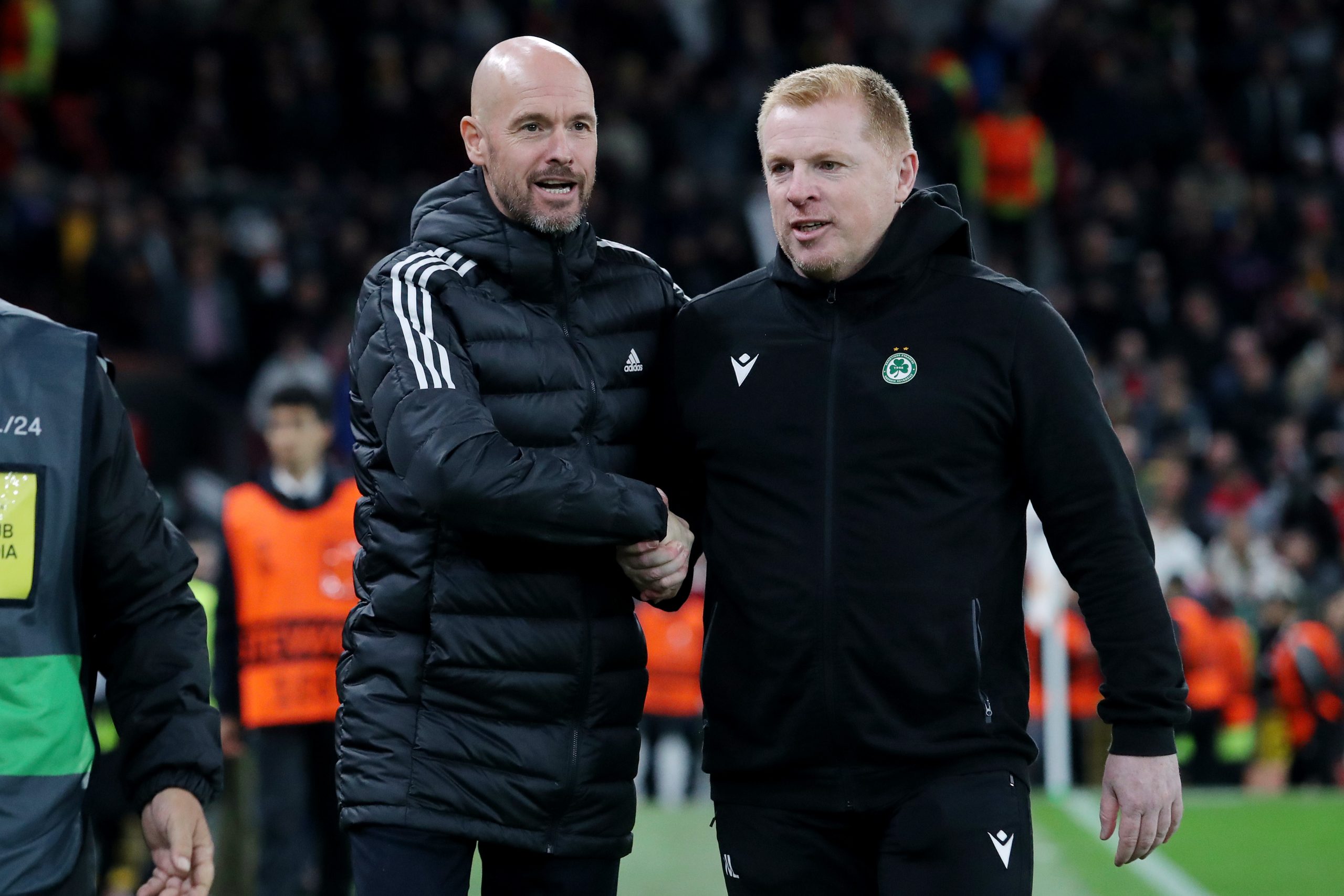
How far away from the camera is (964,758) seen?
11.5ft

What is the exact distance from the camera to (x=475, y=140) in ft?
12.6

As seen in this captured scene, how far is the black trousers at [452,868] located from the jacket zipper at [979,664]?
0.79 m

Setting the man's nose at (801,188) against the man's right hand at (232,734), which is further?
the man's right hand at (232,734)

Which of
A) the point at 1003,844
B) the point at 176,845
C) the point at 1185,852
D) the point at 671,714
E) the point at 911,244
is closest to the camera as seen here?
the point at 176,845

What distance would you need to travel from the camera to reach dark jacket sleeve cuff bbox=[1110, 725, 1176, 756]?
137 inches

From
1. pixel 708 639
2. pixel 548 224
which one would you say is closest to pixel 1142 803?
pixel 708 639

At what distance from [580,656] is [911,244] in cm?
102

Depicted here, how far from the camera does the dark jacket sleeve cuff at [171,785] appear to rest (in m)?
2.93

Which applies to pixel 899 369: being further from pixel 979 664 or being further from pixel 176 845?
pixel 176 845

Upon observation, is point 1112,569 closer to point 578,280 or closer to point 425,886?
point 578,280

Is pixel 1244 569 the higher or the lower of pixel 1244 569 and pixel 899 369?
the lower

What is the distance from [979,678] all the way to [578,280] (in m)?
1.10

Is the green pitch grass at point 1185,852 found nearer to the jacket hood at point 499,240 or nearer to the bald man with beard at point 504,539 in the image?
the bald man with beard at point 504,539

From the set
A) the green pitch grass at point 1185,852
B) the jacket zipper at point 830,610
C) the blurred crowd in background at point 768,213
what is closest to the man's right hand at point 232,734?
the green pitch grass at point 1185,852
